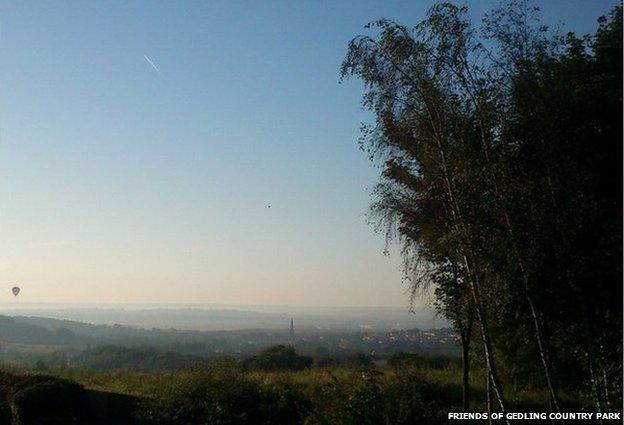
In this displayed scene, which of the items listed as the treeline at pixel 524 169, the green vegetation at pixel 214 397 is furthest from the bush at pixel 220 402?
the treeline at pixel 524 169

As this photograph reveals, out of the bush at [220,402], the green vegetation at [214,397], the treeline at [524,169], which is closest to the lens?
the treeline at [524,169]

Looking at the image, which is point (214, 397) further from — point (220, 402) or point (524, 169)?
point (524, 169)

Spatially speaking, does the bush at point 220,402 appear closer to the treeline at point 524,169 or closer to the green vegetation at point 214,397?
the green vegetation at point 214,397

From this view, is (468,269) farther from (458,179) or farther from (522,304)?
(522,304)

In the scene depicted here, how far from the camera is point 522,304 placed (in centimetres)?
1365

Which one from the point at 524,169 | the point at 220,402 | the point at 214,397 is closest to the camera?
the point at 524,169

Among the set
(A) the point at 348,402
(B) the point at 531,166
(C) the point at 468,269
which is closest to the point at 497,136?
(B) the point at 531,166

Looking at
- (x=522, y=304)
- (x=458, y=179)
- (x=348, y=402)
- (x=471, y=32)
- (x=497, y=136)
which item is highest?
(x=471, y=32)

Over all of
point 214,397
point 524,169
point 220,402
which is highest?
point 524,169

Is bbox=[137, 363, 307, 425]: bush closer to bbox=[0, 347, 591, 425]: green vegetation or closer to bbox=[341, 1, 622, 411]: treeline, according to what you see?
A: bbox=[0, 347, 591, 425]: green vegetation

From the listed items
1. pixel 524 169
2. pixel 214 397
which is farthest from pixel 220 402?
pixel 524 169

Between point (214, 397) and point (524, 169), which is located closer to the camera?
point (524, 169)

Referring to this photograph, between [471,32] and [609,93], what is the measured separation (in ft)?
12.6

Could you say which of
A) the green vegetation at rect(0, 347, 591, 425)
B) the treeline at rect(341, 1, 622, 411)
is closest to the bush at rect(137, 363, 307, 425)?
the green vegetation at rect(0, 347, 591, 425)
